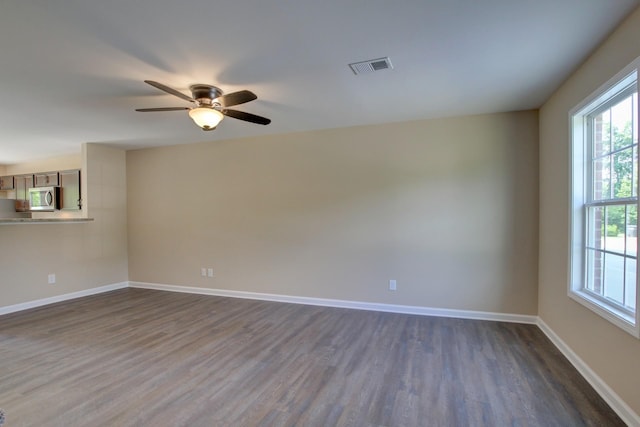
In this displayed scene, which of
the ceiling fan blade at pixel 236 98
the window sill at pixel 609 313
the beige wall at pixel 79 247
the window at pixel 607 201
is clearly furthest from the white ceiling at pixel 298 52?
the window sill at pixel 609 313

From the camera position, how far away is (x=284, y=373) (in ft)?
8.44

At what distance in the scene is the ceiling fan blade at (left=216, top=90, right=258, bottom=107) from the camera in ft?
8.17

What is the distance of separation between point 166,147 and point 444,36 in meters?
4.83

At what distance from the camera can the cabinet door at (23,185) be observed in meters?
6.10

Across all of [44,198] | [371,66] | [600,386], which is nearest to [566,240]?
[600,386]

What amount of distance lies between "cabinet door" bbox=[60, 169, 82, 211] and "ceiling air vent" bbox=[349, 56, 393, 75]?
518 cm

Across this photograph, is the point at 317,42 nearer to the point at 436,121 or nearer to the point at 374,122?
the point at 374,122

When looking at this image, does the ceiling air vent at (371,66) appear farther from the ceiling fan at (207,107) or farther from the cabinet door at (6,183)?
the cabinet door at (6,183)

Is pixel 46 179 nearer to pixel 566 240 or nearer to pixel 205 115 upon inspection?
pixel 205 115

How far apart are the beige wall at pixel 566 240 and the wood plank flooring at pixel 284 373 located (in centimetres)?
25

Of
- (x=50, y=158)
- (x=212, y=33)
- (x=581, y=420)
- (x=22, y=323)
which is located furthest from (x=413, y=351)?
(x=50, y=158)

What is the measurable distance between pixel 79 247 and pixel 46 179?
6.02 ft

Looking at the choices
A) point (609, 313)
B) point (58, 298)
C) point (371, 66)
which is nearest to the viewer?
point (609, 313)

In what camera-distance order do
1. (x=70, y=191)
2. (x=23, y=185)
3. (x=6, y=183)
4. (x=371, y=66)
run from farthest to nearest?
(x=6, y=183) → (x=23, y=185) → (x=70, y=191) → (x=371, y=66)
